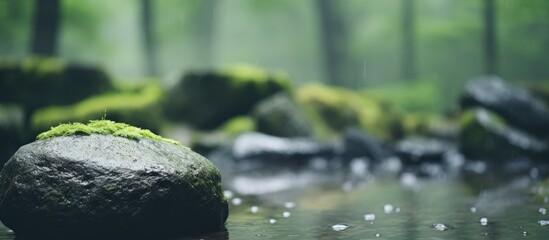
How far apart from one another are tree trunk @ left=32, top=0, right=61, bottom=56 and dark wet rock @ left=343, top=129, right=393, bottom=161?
1298cm

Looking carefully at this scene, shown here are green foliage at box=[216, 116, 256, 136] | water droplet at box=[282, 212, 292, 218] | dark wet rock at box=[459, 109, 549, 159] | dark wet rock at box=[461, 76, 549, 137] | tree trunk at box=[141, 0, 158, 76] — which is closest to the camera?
water droplet at box=[282, 212, 292, 218]

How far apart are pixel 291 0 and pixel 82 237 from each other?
135ft

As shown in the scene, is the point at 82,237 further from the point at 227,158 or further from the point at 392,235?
the point at 227,158

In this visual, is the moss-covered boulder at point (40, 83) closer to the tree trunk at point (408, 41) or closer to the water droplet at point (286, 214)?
the water droplet at point (286, 214)

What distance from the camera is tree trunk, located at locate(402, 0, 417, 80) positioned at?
131 feet

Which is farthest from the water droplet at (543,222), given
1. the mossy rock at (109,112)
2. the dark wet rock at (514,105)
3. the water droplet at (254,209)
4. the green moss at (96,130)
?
the dark wet rock at (514,105)

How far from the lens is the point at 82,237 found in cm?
700

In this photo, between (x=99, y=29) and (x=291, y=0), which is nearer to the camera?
(x=99, y=29)

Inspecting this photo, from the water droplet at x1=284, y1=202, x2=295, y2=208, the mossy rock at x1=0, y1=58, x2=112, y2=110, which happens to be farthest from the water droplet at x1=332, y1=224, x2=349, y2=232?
the mossy rock at x1=0, y1=58, x2=112, y2=110

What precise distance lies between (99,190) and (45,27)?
22621 mm

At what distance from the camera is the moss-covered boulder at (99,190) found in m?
6.87

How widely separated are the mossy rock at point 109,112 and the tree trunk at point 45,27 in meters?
5.12

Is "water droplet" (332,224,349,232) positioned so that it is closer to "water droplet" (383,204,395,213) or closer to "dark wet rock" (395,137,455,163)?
"water droplet" (383,204,395,213)

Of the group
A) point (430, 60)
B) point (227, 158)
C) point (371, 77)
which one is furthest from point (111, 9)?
point (227, 158)
